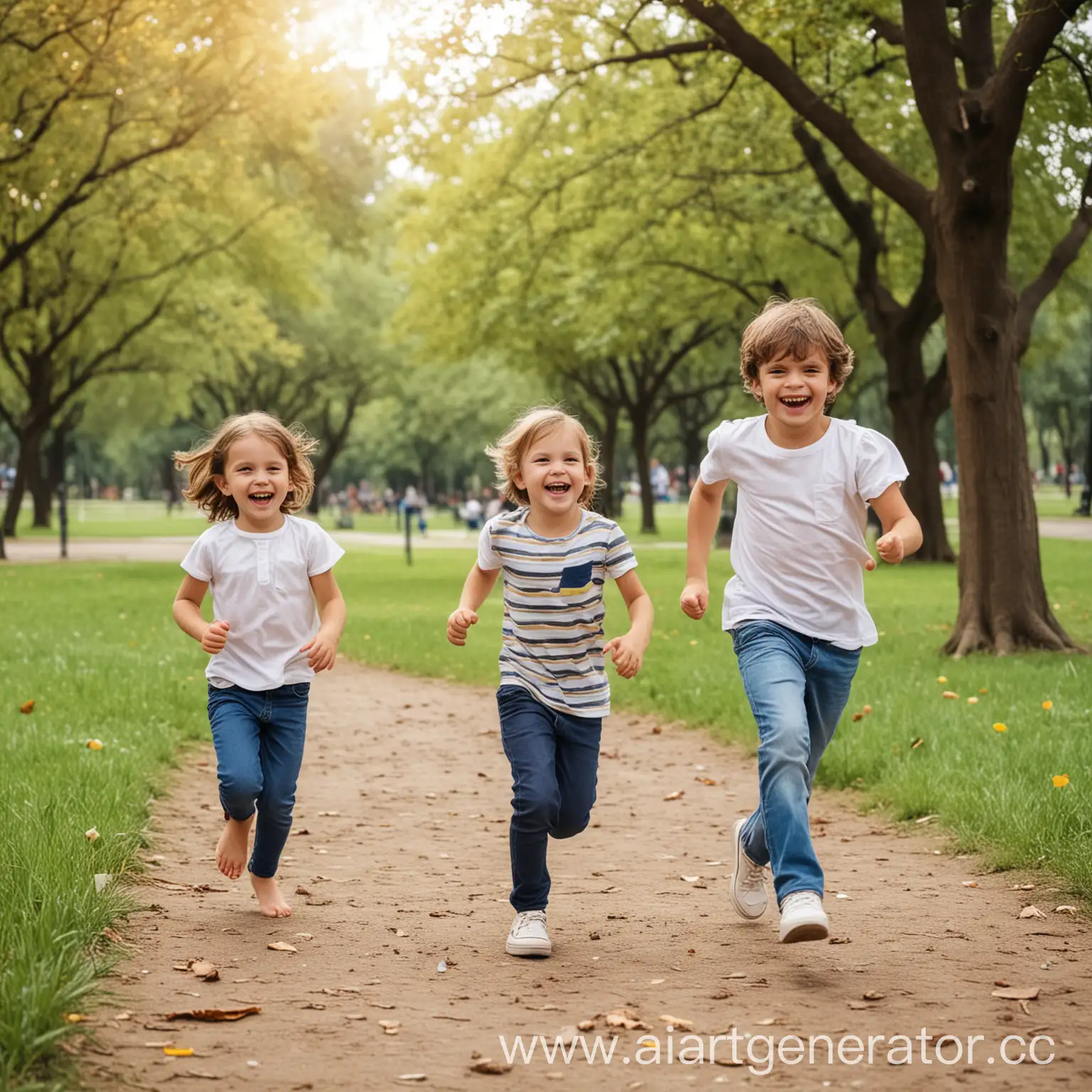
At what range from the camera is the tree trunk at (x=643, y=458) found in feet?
140

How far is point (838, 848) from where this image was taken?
21.3 ft

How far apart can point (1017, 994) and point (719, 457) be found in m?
1.86

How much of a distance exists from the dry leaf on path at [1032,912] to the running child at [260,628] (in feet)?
8.18

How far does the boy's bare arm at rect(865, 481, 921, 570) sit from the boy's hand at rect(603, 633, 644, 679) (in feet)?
2.48

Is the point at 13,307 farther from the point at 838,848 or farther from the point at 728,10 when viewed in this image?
the point at 838,848

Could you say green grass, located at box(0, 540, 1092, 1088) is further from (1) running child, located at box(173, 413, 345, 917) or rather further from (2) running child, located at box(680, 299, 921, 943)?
(2) running child, located at box(680, 299, 921, 943)

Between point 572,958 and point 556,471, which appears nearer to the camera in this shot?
point 572,958

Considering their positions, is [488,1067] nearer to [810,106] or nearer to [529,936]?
[529,936]

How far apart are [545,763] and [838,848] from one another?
7.30 ft

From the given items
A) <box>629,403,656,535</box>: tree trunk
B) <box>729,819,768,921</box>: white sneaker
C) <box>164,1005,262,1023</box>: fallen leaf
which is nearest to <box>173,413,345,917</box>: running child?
<box>164,1005,262,1023</box>: fallen leaf

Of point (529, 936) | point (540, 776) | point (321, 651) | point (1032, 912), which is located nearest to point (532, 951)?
point (529, 936)

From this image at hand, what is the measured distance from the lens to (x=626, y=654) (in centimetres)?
465

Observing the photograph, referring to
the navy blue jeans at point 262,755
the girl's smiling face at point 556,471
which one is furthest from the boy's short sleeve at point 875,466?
the navy blue jeans at point 262,755

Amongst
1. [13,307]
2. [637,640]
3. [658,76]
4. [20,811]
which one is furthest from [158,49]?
[637,640]
